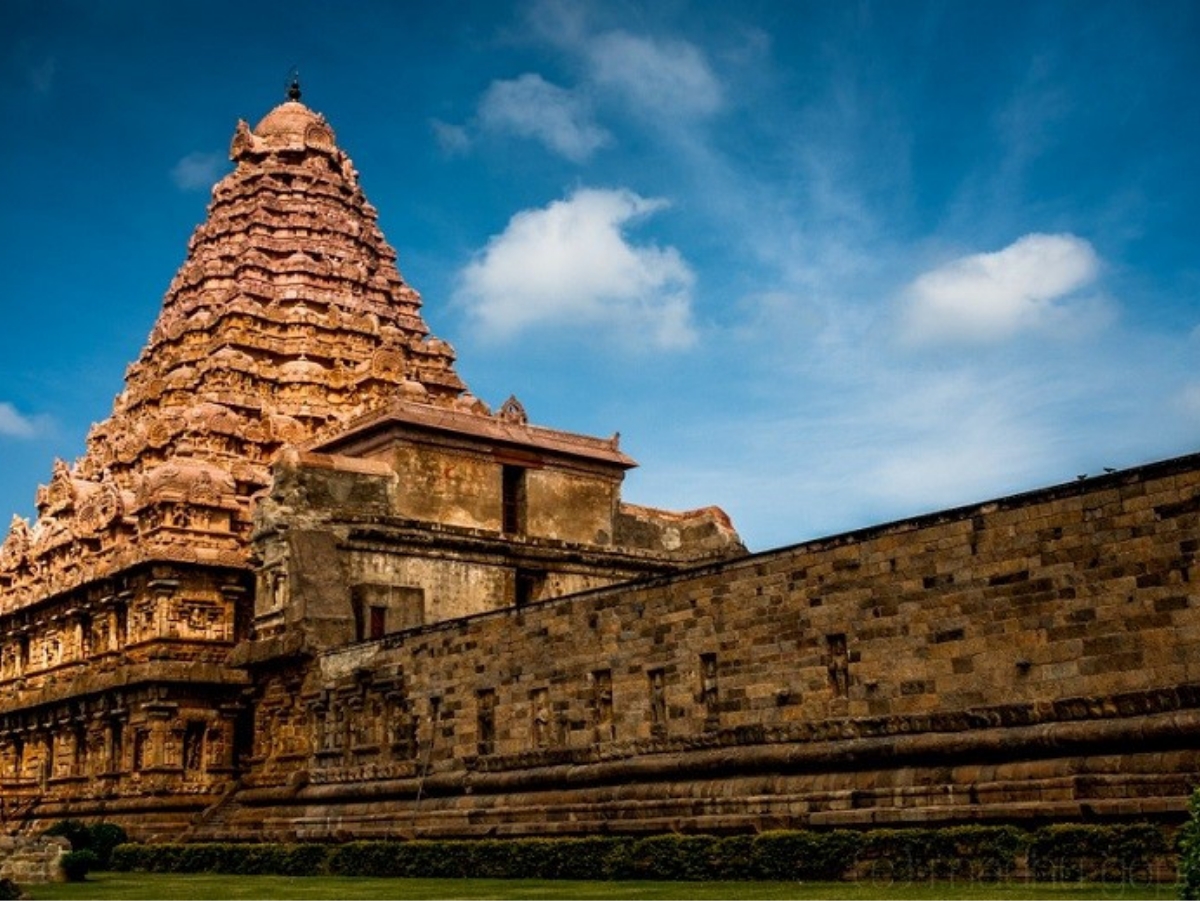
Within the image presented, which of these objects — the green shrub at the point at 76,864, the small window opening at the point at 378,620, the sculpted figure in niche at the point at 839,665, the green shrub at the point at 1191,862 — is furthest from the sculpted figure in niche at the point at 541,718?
the green shrub at the point at 1191,862

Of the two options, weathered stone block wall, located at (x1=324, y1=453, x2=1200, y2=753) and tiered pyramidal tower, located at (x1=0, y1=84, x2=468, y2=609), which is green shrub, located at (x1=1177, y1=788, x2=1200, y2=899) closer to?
weathered stone block wall, located at (x1=324, y1=453, x2=1200, y2=753)

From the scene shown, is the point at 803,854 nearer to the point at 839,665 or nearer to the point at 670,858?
the point at 670,858

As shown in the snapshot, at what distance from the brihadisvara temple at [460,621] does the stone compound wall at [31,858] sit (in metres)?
5.92

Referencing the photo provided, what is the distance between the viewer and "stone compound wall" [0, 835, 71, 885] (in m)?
21.9

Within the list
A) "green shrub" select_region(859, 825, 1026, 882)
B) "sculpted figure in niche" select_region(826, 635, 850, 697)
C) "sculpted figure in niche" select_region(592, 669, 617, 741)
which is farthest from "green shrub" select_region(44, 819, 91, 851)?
"green shrub" select_region(859, 825, 1026, 882)

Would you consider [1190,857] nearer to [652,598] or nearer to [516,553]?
[652,598]

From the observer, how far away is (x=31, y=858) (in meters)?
22.3

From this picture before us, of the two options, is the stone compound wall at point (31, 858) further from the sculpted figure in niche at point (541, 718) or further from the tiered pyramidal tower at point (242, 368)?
the tiered pyramidal tower at point (242, 368)

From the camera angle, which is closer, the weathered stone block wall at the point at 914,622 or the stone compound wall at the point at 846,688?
the stone compound wall at the point at 846,688

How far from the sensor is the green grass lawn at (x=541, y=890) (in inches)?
557

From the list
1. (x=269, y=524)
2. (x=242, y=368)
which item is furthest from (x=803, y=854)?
(x=242, y=368)

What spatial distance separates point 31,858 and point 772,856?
1176cm

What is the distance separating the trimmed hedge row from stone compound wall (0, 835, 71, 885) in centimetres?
447

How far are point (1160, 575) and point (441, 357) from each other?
124ft
